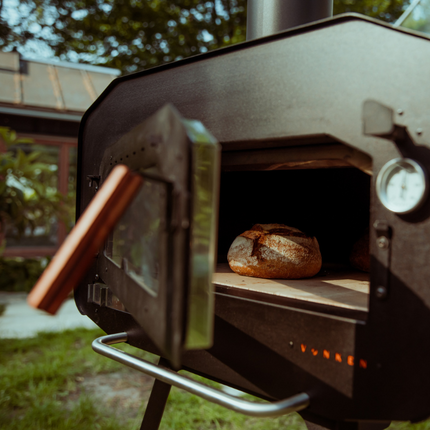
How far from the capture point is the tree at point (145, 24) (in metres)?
7.64

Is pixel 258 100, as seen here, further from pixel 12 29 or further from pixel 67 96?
pixel 12 29

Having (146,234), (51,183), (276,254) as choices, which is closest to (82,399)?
(276,254)

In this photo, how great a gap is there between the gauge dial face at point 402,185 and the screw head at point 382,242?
2.2 inches

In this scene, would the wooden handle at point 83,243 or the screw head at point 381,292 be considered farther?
the screw head at point 381,292

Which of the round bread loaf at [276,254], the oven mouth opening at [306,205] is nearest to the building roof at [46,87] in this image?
the oven mouth opening at [306,205]

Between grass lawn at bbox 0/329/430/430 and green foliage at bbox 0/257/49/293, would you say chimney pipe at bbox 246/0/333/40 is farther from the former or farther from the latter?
green foliage at bbox 0/257/49/293

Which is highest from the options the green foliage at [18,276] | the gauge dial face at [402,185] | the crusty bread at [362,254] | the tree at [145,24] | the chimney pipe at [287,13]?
the tree at [145,24]


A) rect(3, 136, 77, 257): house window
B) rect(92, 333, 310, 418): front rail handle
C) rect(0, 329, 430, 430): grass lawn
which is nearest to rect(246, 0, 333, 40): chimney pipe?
rect(92, 333, 310, 418): front rail handle

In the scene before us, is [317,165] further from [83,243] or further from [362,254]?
[83,243]

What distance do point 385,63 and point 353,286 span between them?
2.05 ft

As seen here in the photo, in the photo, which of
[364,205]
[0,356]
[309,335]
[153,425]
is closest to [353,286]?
[309,335]

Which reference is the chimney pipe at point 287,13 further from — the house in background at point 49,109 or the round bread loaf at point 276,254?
the house in background at point 49,109

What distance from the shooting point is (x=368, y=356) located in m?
0.80

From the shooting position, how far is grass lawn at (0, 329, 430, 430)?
200 centimetres
